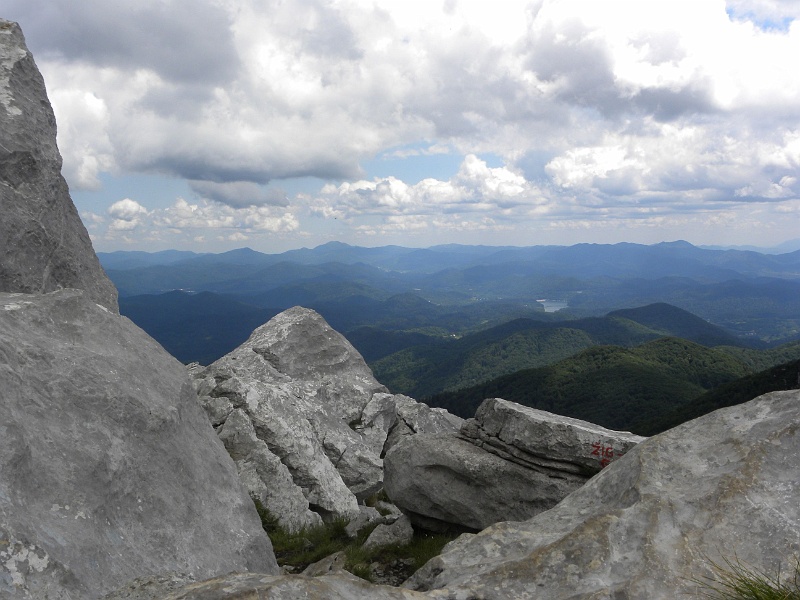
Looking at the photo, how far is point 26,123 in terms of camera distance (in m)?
13.9

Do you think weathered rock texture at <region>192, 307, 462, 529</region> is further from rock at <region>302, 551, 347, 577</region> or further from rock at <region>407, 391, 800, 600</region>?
rock at <region>407, 391, 800, 600</region>

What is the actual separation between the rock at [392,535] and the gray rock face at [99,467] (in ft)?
15.7

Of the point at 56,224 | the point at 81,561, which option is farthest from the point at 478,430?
the point at 56,224

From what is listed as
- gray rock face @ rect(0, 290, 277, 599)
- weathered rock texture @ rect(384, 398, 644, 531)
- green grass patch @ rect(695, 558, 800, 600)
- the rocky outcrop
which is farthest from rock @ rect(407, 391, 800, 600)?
weathered rock texture @ rect(384, 398, 644, 531)

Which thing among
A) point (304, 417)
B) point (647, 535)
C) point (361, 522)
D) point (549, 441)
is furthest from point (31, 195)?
point (647, 535)

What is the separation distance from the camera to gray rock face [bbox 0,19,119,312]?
12539mm

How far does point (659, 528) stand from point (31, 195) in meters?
16.1

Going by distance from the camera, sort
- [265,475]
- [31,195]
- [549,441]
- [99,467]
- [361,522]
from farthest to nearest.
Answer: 1. [265,475]
2. [361,522]
3. [549,441]
4. [31,195]
5. [99,467]

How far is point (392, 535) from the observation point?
15.2 meters

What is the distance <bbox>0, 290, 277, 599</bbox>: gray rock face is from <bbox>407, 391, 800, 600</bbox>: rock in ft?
14.2

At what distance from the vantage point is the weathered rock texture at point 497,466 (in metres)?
14.4

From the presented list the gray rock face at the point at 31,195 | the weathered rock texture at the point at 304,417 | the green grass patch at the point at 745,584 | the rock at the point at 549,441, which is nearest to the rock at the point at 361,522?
the weathered rock texture at the point at 304,417

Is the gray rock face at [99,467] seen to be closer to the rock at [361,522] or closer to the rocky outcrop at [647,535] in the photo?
the rocky outcrop at [647,535]

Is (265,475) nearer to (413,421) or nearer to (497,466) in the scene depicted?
(497,466)
